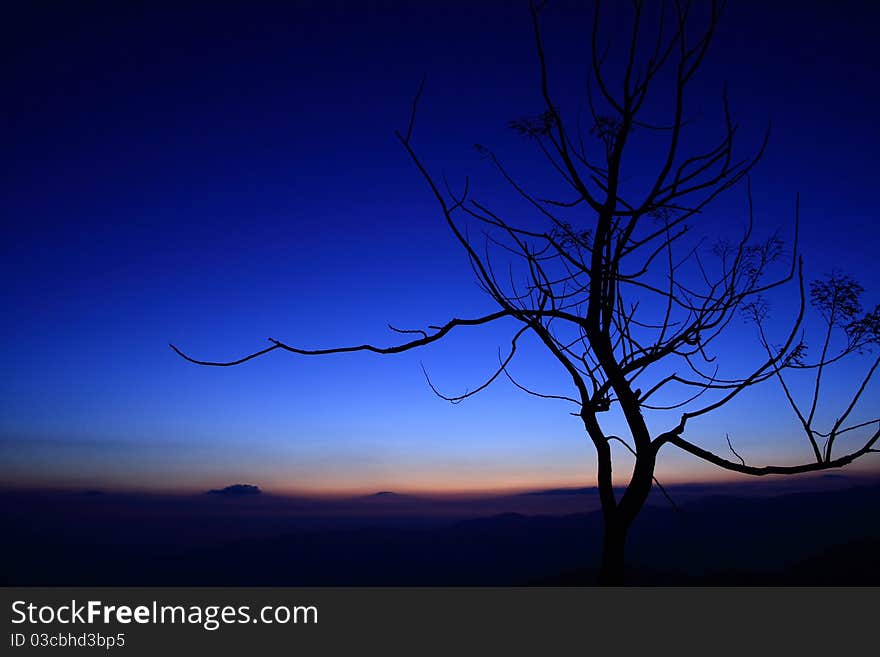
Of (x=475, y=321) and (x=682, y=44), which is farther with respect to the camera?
(x=475, y=321)

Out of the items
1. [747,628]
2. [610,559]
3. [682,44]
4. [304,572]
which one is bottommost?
[304,572]

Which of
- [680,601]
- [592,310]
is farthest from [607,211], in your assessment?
[680,601]

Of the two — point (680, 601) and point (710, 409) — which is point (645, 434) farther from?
point (680, 601)

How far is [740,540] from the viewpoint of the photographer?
39.2 m

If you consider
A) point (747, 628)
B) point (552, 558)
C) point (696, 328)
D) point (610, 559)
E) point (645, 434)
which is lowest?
point (552, 558)

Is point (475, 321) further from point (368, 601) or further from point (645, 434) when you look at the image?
point (368, 601)

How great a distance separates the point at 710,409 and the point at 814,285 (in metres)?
1.56

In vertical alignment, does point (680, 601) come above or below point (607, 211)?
below

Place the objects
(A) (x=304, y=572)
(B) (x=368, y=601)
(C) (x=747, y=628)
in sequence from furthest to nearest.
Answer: (A) (x=304, y=572) < (B) (x=368, y=601) < (C) (x=747, y=628)

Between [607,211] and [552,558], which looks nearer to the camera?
[607,211]

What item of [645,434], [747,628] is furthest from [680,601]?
[645,434]

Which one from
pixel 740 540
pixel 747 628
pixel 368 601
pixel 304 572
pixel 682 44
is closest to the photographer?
pixel 682 44

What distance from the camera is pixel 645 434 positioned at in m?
3.14

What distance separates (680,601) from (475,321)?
87.0 inches
